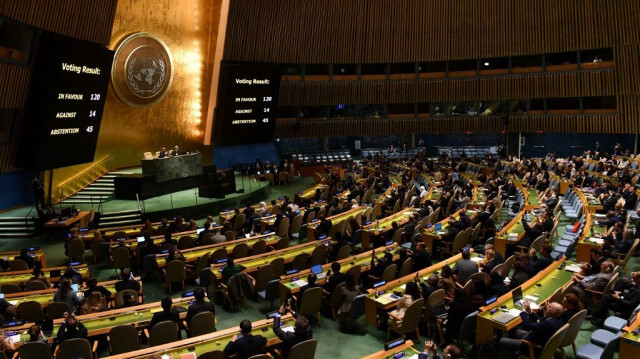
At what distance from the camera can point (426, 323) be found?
26.4ft

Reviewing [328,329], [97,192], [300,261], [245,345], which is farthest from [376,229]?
[97,192]

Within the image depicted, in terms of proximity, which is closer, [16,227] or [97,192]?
[16,227]

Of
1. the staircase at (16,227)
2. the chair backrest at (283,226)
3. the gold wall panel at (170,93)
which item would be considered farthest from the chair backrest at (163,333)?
the gold wall panel at (170,93)

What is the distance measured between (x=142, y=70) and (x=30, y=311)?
15780 mm

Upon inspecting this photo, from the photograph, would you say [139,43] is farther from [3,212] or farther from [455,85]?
[455,85]

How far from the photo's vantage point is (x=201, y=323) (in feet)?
23.7

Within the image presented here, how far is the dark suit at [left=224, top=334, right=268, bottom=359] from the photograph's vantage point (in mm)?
6133

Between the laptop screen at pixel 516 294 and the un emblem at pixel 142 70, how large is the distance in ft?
61.0

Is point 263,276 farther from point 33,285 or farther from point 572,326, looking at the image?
point 572,326

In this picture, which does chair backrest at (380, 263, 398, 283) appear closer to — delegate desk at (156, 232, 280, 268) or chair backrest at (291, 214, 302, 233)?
delegate desk at (156, 232, 280, 268)

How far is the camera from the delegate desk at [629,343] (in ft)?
19.5

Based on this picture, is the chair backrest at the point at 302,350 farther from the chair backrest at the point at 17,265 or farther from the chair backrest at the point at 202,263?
the chair backrest at the point at 17,265

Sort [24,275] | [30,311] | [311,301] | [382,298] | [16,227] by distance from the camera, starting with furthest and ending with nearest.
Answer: [16,227] < [24,275] < [311,301] < [382,298] < [30,311]

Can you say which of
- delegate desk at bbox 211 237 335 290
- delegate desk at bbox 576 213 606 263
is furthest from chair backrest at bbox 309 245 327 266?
delegate desk at bbox 576 213 606 263
